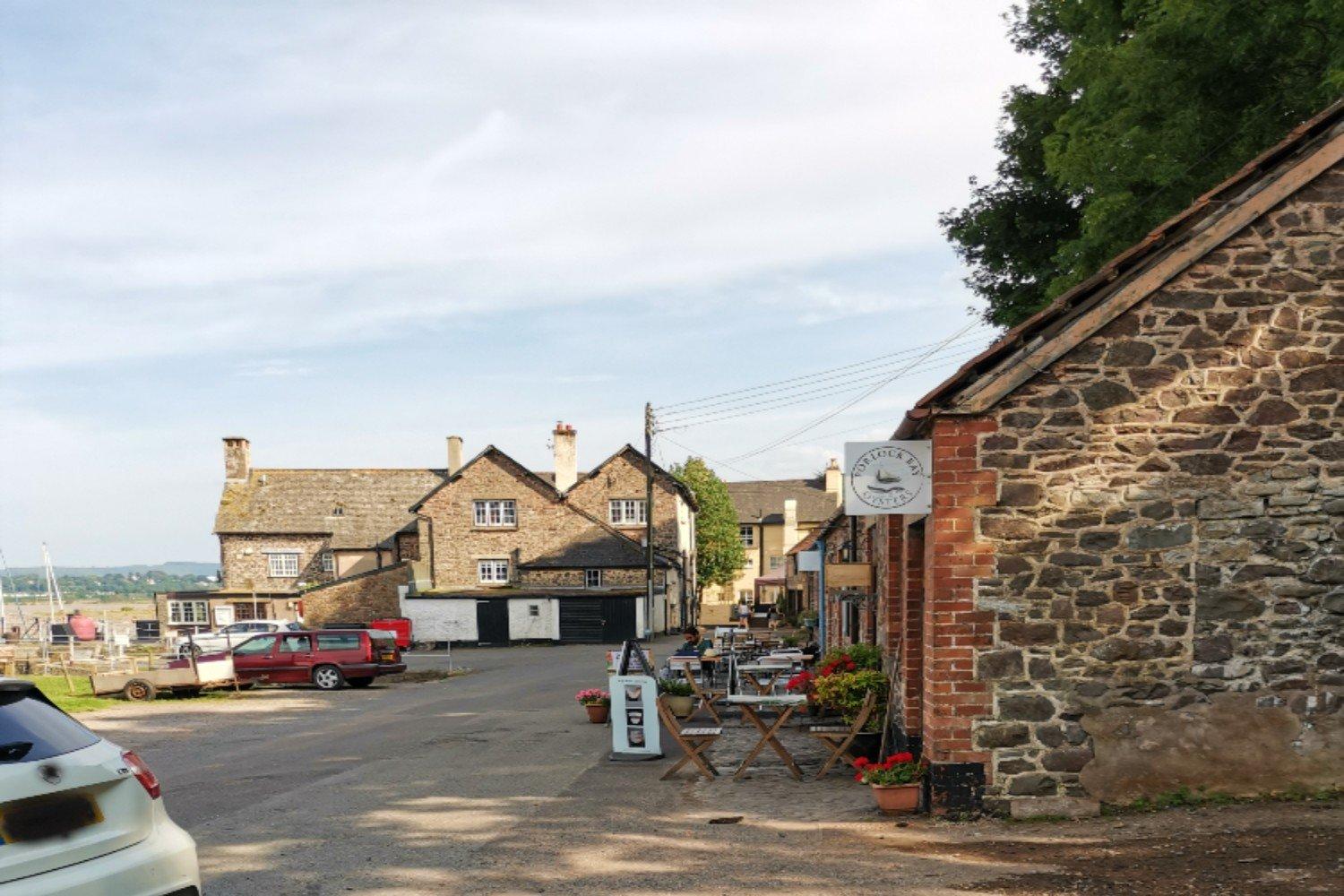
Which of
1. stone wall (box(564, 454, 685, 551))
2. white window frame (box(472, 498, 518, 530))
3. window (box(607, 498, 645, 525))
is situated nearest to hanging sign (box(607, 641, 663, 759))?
white window frame (box(472, 498, 518, 530))

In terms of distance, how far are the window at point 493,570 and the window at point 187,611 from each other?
15352 mm

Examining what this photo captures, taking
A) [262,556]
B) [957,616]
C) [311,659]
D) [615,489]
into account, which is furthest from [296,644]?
[262,556]

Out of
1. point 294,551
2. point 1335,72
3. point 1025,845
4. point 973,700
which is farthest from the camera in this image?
point 294,551

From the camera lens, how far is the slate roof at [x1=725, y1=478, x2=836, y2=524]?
8256 cm

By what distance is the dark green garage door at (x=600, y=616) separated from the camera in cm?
4906

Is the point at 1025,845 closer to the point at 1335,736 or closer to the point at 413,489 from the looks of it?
the point at 1335,736

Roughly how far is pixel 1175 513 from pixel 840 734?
4.20m

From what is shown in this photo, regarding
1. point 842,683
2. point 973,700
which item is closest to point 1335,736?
point 973,700

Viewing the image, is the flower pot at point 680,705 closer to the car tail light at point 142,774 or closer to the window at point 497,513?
the car tail light at point 142,774

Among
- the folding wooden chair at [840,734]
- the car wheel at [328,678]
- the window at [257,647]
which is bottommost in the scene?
the car wheel at [328,678]

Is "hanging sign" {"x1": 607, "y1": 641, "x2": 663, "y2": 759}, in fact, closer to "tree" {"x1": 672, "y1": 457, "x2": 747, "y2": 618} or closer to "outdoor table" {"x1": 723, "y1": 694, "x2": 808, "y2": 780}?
"outdoor table" {"x1": 723, "y1": 694, "x2": 808, "y2": 780}

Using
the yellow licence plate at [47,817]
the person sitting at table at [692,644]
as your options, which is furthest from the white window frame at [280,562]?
the yellow licence plate at [47,817]

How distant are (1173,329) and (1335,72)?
214 inches

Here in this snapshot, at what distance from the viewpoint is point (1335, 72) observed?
1302cm
